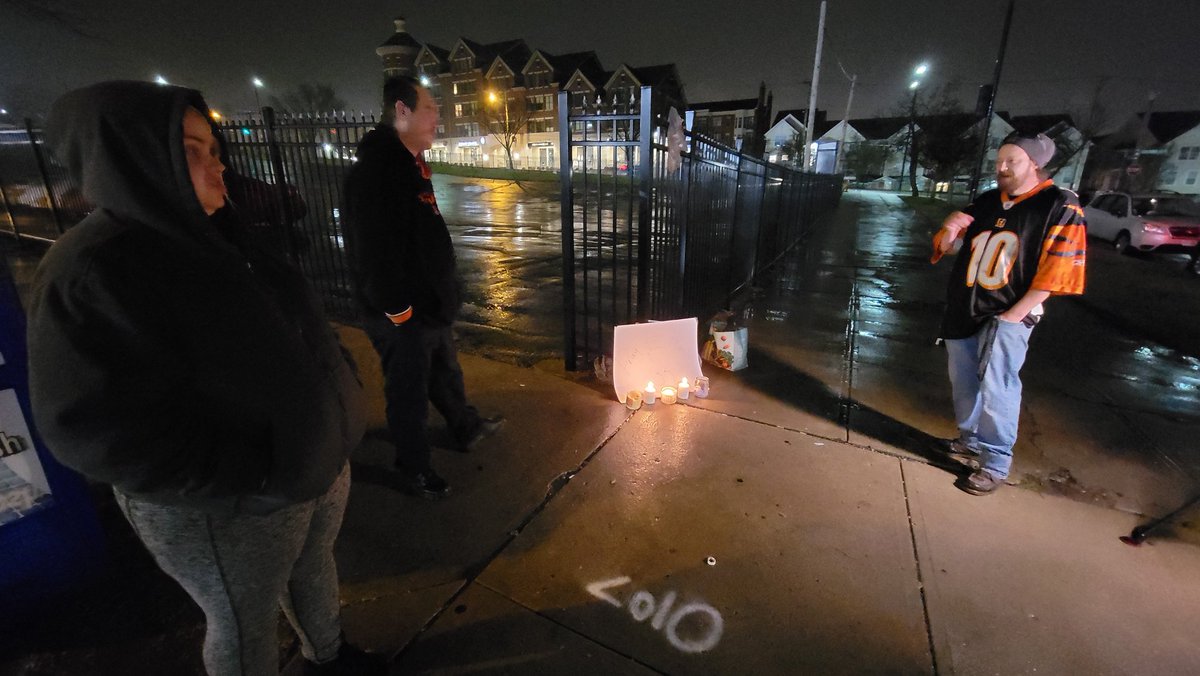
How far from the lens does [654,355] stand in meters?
4.07

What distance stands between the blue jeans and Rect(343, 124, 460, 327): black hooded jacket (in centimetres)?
310

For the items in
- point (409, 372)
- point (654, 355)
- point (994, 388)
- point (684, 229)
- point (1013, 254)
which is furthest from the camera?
point (684, 229)

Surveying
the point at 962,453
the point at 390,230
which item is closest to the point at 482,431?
the point at 390,230

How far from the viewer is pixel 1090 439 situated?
3.71 meters

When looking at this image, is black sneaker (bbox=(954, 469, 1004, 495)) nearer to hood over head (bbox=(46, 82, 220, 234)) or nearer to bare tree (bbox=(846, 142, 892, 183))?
hood over head (bbox=(46, 82, 220, 234))

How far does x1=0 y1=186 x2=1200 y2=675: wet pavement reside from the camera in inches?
82.0

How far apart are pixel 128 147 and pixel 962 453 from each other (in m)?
4.27

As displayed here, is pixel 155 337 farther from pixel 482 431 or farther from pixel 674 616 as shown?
pixel 482 431

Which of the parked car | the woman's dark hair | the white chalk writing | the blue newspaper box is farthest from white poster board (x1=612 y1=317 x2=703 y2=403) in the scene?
the parked car

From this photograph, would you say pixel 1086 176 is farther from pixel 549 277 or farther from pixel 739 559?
pixel 739 559

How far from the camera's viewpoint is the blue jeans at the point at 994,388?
9.67 feet

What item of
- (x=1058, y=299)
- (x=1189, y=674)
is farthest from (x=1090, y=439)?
(x=1058, y=299)

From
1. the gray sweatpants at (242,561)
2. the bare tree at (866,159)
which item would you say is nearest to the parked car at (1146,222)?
the gray sweatpants at (242,561)

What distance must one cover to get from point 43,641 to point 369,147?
2373mm
